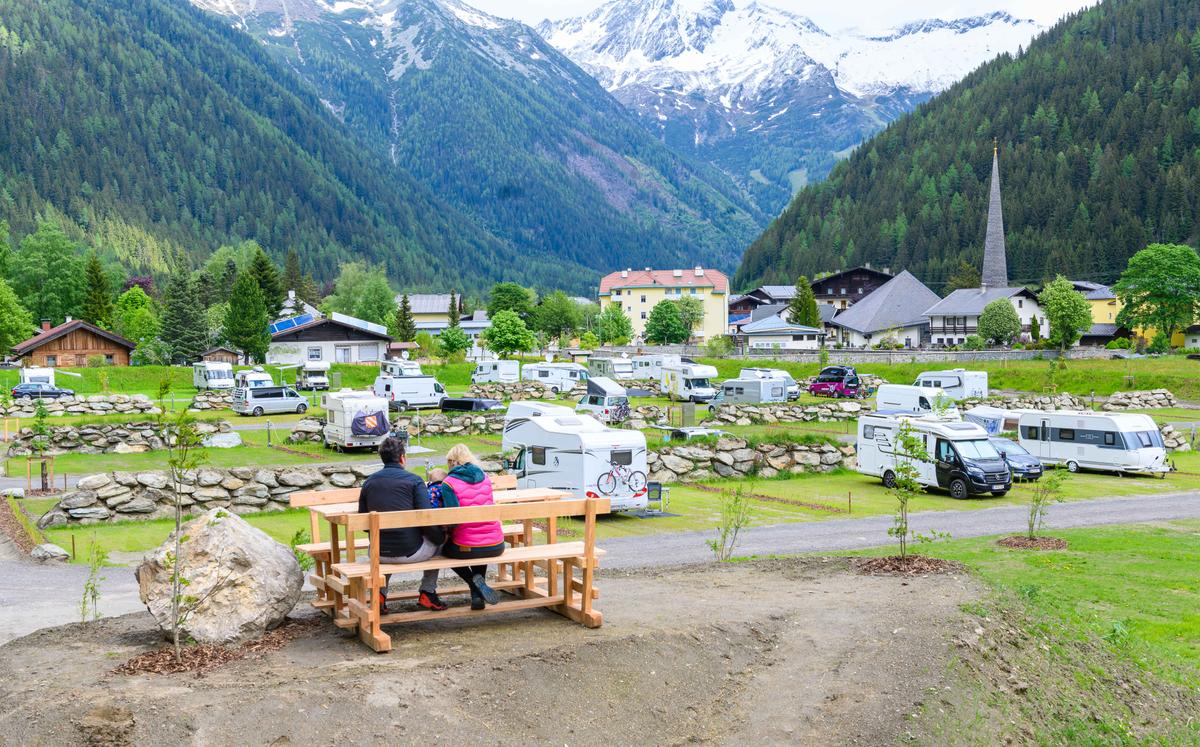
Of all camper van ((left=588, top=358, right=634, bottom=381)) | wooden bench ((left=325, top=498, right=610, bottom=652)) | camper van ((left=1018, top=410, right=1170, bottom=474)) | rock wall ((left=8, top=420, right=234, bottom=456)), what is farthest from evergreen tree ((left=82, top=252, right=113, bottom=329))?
wooden bench ((left=325, top=498, right=610, bottom=652))

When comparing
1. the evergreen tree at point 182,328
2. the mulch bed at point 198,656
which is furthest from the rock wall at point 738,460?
the evergreen tree at point 182,328

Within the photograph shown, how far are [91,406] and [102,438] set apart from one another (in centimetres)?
1573

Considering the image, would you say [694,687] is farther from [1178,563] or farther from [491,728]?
[1178,563]

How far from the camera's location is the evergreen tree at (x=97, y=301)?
9812 cm

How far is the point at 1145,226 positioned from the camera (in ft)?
469

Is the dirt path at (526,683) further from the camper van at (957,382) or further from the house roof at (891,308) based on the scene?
the house roof at (891,308)

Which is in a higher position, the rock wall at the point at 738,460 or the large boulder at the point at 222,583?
the large boulder at the point at 222,583

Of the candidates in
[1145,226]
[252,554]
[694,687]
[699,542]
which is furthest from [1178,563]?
[1145,226]

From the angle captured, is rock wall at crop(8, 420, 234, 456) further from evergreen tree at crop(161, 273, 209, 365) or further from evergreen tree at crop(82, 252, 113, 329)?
evergreen tree at crop(82, 252, 113, 329)

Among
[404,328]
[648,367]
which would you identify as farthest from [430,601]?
[404,328]

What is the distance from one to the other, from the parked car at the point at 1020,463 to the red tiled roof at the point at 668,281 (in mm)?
105690

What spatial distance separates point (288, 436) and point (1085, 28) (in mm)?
190479

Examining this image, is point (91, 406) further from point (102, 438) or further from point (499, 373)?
point (499, 373)

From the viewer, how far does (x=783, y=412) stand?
157 ft
